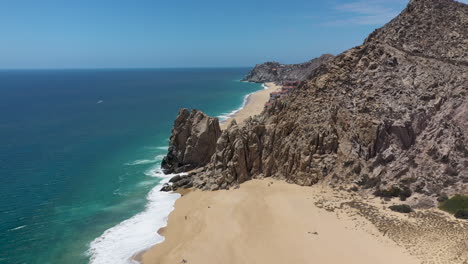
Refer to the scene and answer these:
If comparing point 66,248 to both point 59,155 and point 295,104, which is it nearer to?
point 295,104

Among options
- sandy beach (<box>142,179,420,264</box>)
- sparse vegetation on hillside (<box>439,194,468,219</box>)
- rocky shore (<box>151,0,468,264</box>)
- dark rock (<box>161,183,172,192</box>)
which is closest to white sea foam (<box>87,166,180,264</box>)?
sandy beach (<box>142,179,420,264</box>)

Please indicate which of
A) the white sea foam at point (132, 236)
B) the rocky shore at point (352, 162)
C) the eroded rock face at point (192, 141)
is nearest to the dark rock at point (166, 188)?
the rocky shore at point (352, 162)

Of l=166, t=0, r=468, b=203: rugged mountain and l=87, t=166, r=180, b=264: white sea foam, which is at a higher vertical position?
l=166, t=0, r=468, b=203: rugged mountain

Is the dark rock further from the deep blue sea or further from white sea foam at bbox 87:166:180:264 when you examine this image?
white sea foam at bbox 87:166:180:264

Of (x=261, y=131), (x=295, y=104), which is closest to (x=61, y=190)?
(x=261, y=131)

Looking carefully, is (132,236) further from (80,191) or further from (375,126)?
(375,126)

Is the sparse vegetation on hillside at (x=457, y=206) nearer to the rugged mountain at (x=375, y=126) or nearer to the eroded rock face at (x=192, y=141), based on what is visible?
the rugged mountain at (x=375, y=126)
